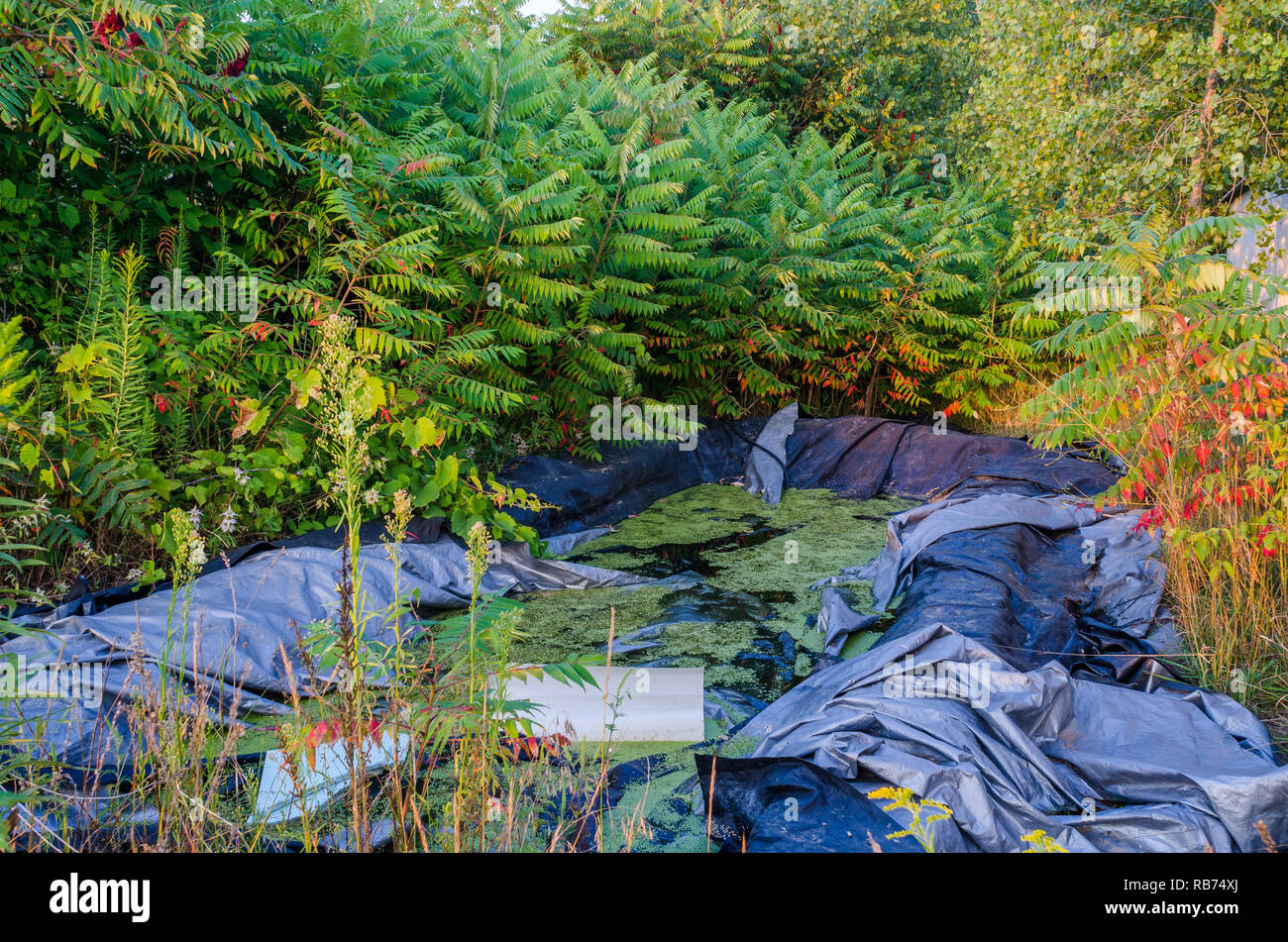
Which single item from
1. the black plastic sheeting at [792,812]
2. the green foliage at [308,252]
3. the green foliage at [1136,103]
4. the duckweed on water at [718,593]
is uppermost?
the green foliage at [1136,103]

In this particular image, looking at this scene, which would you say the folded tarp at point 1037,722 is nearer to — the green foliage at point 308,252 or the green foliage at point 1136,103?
the green foliage at point 308,252

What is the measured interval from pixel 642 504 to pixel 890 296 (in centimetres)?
391

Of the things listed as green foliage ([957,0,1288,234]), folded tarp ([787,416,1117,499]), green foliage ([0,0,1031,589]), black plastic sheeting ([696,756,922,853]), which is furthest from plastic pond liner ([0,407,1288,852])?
green foliage ([957,0,1288,234])

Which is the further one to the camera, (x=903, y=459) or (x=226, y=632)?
(x=903, y=459)

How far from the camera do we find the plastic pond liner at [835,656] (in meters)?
2.28

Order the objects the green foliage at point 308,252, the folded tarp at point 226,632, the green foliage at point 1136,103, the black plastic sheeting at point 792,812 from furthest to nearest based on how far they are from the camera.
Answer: the green foliage at point 1136,103 → the green foliage at point 308,252 → the folded tarp at point 226,632 → the black plastic sheeting at point 792,812

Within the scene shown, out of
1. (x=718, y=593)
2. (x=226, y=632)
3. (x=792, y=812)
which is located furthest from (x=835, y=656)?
(x=226, y=632)

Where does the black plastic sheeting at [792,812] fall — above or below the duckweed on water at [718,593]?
below

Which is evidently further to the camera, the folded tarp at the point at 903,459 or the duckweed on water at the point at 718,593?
the folded tarp at the point at 903,459

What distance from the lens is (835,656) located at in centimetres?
375

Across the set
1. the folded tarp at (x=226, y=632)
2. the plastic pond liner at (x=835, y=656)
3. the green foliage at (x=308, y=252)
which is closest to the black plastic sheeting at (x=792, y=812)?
the plastic pond liner at (x=835, y=656)

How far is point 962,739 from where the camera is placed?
2525 mm

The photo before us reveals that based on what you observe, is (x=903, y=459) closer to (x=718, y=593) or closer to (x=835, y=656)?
(x=718, y=593)
